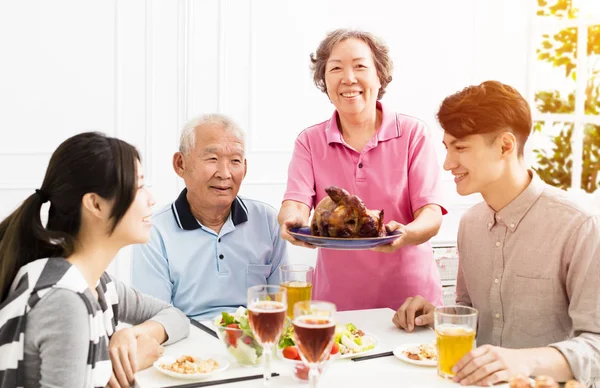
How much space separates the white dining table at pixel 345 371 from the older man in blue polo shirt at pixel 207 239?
49 cm

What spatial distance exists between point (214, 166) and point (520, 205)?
1.14 m

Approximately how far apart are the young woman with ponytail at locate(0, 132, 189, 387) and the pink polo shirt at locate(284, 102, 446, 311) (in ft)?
3.23

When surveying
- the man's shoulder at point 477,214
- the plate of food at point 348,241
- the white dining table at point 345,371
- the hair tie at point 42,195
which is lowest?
the white dining table at point 345,371

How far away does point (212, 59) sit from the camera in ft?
13.5

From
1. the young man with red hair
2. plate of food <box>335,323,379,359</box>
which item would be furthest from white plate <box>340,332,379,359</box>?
the young man with red hair

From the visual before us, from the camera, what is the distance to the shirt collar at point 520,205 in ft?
6.68

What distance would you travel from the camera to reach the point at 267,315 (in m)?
1.60

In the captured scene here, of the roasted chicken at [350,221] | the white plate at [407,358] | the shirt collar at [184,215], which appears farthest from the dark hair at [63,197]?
the shirt collar at [184,215]

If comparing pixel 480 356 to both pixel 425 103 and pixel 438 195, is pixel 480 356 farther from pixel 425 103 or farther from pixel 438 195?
pixel 425 103

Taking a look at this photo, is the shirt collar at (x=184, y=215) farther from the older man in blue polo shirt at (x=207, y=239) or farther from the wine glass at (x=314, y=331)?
the wine glass at (x=314, y=331)

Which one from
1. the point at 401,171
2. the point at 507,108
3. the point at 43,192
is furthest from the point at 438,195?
the point at 43,192

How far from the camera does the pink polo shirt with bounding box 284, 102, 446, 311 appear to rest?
2.68 m

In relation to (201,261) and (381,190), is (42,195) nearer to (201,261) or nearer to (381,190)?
(201,261)

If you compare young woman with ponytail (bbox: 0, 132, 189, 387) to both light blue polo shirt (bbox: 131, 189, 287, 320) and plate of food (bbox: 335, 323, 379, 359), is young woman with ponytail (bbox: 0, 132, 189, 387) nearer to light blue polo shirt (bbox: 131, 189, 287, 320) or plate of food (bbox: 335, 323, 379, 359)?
plate of food (bbox: 335, 323, 379, 359)
